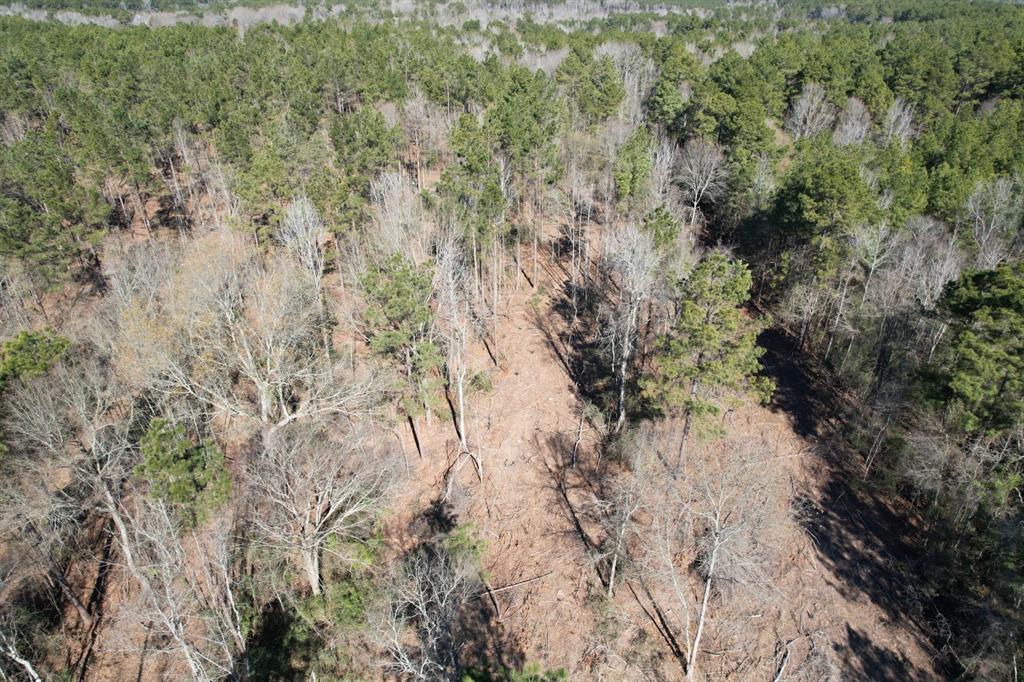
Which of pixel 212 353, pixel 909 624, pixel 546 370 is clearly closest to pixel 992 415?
pixel 909 624

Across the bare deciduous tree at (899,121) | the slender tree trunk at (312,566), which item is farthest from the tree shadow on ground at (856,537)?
the bare deciduous tree at (899,121)

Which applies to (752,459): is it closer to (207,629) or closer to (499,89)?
(207,629)

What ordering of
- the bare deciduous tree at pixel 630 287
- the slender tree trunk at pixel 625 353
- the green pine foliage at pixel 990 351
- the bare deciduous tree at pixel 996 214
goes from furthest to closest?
the bare deciduous tree at pixel 996 214
the slender tree trunk at pixel 625 353
the bare deciduous tree at pixel 630 287
the green pine foliage at pixel 990 351

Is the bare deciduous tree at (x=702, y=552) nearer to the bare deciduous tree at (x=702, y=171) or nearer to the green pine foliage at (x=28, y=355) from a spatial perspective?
the bare deciduous tree at (x=702, y=171)

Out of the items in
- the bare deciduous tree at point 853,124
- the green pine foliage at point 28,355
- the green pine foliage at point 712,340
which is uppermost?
the bare deciduous tree at point 853,124

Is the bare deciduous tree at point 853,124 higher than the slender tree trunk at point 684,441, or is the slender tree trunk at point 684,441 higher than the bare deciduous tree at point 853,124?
the bare deciduous tree at point 853,124

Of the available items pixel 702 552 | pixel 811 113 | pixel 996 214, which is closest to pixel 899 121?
pixel 811 113

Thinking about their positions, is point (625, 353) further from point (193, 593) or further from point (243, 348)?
point (193, 593)
